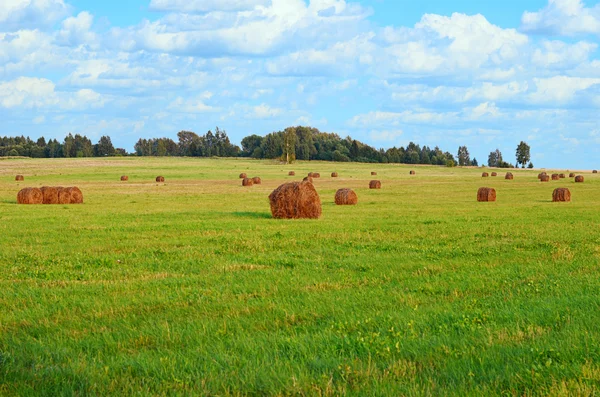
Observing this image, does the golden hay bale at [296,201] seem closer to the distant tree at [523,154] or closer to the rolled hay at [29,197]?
the rolled hay at [29,197]

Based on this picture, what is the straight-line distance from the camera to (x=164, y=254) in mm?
15953

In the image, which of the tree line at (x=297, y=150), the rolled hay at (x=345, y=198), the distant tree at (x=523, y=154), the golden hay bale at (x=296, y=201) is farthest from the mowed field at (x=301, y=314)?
the distant tree at (x=523, y=154)

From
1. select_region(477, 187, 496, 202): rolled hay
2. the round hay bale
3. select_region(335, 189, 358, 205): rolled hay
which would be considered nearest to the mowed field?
select_region(335, 189, 358, 205): rolled hay

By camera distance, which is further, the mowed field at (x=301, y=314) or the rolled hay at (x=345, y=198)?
the rolled hay at (x=345, y=198)

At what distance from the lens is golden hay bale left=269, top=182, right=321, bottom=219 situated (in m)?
26.6

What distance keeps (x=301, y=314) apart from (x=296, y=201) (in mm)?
17228

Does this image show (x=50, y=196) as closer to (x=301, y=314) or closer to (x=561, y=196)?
(x=561, y=196)

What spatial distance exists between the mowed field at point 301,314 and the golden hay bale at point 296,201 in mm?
6980

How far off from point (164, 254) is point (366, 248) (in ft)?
16.6

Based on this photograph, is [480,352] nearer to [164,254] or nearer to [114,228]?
[164,254]

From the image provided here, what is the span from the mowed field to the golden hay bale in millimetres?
6980

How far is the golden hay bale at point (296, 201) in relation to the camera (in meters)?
26.6

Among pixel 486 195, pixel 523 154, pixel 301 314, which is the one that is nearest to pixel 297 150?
pixel 523 154

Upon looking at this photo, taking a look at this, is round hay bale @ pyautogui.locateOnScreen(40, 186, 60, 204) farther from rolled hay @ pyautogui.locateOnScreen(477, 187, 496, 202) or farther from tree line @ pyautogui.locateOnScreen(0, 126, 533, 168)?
tree line @ pyautogui.locateOnScreen(0, 126, 533, 168)
